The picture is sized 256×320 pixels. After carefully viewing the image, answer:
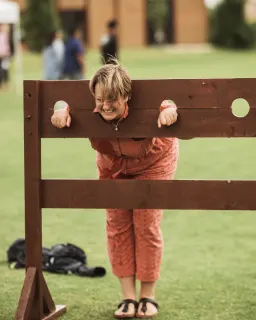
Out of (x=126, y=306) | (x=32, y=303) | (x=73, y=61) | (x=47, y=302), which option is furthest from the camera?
(x=73, y=61)

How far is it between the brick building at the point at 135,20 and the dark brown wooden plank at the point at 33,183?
5468cm

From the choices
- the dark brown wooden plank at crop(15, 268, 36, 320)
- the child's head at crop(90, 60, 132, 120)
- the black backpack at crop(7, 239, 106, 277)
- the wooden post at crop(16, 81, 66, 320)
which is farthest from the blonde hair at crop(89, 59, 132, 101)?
the black backpack at crop(7, 239, 106, 277)

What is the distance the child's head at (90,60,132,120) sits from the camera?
5090 mm

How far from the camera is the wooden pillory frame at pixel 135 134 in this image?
5086 mm

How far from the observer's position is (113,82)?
5.09m

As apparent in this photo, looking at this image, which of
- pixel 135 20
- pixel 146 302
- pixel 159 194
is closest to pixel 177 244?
pixel 146 302

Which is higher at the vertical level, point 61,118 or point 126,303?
point 61,118

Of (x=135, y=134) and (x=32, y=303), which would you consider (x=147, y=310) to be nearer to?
(x=32, y=303)

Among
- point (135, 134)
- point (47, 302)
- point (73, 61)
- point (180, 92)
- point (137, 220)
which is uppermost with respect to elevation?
point (180, 92)

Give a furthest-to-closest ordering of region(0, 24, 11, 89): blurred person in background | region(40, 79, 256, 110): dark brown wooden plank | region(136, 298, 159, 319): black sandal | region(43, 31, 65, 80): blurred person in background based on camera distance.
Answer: region(0, 24, 11, 89): blurred person in background → region(43, 31, 65, 80): blurred person in background → region(136, 298, 159, 319): black sandal → region(40, 79, 256, 110): dark brown wooden plank

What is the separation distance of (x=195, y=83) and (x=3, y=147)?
9789 millimetres

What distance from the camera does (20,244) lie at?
6980 mm

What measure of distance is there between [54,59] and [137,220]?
20545 millimetres

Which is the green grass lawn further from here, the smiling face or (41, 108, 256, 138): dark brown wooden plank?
the smiling face
